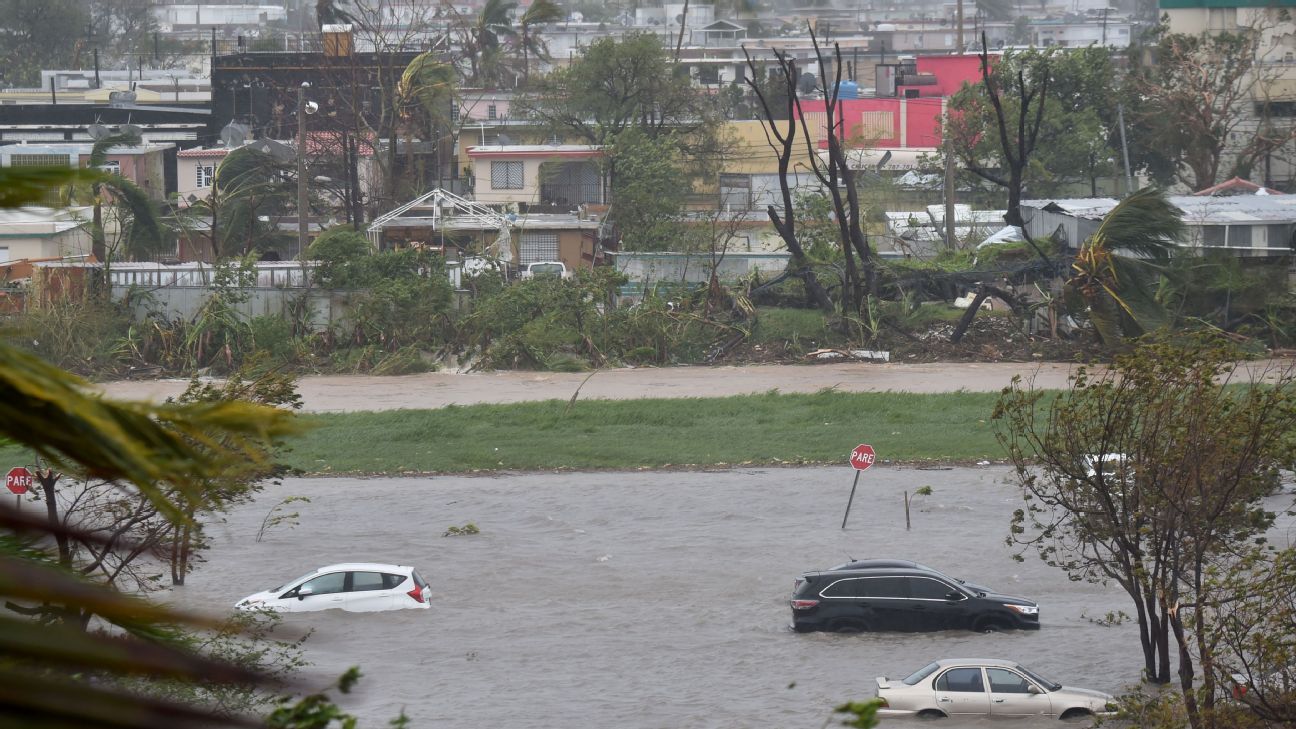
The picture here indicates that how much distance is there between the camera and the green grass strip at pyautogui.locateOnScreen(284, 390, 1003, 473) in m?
21.1

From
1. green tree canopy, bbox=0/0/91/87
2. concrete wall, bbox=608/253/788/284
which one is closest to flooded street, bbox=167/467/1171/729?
concrete wall, bbox=608/253/788/284

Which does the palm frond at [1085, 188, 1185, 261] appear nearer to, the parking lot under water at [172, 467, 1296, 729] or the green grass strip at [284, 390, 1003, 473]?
the green grass strip at [284, 390, 1003, 473]

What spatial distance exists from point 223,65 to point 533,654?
128ft

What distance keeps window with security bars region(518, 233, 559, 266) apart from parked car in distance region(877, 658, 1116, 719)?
23.9 meters

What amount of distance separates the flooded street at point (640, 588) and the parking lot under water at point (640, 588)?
3 cm

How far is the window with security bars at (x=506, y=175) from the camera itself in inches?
1508

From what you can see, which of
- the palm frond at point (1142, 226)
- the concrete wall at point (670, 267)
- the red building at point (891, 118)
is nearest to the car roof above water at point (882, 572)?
the palm frond at point (1142, 226)

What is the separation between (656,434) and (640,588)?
8.06m

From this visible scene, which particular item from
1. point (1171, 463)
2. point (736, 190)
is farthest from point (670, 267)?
point (1171, 463)

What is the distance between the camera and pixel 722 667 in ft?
39.9

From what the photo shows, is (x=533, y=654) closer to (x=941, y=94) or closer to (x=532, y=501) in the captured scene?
(x=532, y=501)

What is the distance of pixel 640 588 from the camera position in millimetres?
14516

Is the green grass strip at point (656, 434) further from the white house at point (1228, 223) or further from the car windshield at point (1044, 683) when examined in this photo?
the car windshield at point (1044, 683)

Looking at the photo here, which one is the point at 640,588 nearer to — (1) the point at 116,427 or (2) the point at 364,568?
(2) the point at 364,568
